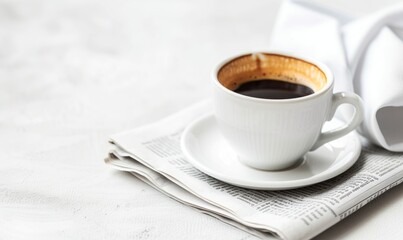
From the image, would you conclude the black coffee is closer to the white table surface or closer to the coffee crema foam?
the coffee crema foam

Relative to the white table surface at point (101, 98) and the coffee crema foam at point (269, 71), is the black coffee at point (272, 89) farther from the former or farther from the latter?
the white table surface at point (101, 98)

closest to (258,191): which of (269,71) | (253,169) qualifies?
(253,169)

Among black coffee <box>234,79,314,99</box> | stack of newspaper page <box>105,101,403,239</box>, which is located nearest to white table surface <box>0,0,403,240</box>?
stack of newspaper page <box>105,101,403,239</box>

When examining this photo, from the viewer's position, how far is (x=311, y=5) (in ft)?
3.18

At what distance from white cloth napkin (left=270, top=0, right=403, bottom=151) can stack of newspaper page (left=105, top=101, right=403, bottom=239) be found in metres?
0.04

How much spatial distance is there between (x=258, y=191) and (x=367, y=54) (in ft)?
0.85

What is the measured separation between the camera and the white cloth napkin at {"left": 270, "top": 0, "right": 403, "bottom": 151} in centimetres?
78

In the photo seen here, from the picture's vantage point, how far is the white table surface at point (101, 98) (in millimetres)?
673

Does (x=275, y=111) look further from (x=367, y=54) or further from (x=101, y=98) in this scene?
(x=101, y=98)

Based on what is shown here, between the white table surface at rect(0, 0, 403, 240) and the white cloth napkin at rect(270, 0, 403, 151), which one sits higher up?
the white cloth napkin at rect(270, 0, 403, 151)

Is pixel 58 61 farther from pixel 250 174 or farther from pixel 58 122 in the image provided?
pixel 250 174

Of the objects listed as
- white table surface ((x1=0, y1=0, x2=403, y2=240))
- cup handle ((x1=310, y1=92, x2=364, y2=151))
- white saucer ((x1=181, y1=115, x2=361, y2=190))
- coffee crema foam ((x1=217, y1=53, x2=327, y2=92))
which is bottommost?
white table surface ((x1=0, y1=0, x2=403, y2=240))

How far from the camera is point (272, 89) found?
2.55 feet

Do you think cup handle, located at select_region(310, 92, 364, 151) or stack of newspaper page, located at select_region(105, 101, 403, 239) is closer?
stack of newspaper page, located at select_region(105, 101, 403, 239)
